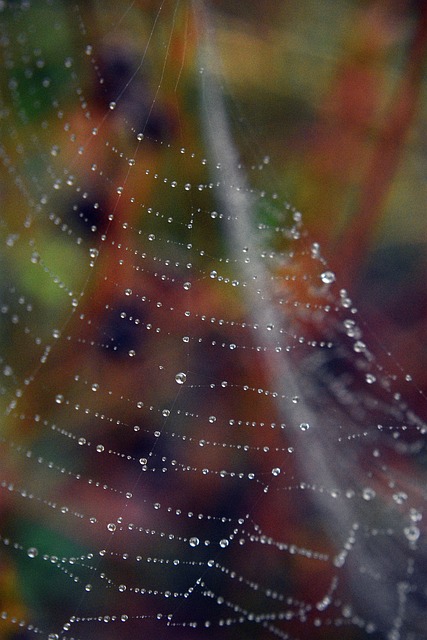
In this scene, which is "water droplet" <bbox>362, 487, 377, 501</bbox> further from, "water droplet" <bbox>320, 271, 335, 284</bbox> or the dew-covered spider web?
"water droplet" <bbox>320, 271, 335, 284</bbox>

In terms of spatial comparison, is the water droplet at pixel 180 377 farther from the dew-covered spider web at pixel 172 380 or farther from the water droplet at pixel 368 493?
the water droplet at pixel 368 493

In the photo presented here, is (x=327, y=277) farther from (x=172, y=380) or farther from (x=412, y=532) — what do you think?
(x=412, y=532)

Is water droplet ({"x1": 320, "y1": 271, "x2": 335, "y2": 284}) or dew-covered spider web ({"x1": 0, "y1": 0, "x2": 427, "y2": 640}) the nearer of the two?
dew-covered spider web ({"x1": 0, "y1": 0, "x2": 427, "y2": 640})

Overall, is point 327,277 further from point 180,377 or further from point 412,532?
point 412,532

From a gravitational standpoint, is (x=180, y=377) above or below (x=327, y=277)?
below

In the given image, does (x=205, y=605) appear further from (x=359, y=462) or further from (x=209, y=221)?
(x=209, y=221)

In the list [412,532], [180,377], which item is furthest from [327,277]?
[412,532]

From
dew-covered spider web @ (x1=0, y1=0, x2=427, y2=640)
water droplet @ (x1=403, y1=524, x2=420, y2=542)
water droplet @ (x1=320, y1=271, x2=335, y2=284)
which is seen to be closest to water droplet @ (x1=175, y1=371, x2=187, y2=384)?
dew-covered spider web @ (x1=0, y1=0, x2=427, y2=640)

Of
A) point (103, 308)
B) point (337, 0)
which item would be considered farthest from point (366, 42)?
point (103, 308)

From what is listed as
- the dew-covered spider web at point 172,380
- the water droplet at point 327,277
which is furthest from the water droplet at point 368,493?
the water droplet at point 327,277
